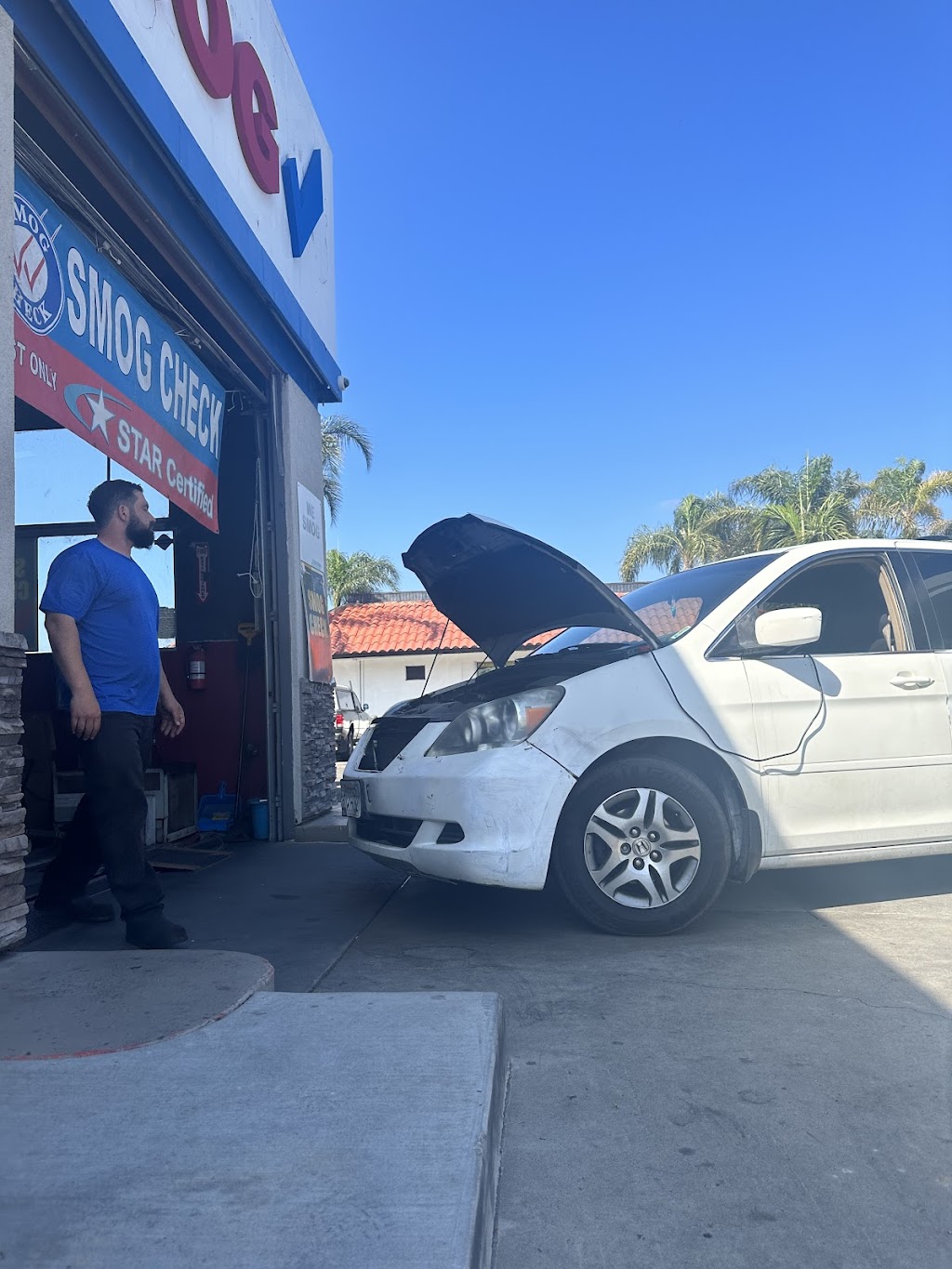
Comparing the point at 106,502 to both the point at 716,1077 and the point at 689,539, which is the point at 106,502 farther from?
the point at 689,539

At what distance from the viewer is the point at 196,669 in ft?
24.4

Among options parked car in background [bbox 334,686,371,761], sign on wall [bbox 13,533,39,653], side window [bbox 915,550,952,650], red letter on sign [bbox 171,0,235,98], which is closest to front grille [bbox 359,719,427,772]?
side window [bbox 915,550,952,650]

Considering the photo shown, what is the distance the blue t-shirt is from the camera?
3.55 metres

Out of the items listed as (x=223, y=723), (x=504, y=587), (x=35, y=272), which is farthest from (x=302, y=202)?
(x=504, y=587)

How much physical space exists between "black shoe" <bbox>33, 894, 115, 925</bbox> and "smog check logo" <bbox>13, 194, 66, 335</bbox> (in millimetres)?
2660

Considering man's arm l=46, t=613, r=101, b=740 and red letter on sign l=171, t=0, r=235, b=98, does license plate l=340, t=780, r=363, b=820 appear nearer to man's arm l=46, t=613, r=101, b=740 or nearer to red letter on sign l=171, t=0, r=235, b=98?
man's arm l=46, t=613, r=101, b=740

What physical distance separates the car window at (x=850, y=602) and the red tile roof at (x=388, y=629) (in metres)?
22.9

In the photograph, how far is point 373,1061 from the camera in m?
2.30

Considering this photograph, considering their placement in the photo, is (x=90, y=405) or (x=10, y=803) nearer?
(x=10, y=803)

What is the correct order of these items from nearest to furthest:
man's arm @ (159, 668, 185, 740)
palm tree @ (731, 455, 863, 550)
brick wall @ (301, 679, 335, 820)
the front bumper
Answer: the front bumper < man's arm @ (159, 668, 185, 740) < brick wall @ (301, 679, 335, 820) < palm tree @ (731, 455, 863, 550)

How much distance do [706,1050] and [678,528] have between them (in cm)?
3293

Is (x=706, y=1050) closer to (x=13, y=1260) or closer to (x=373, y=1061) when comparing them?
(x=373, y=1061)

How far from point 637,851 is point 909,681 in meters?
1.60

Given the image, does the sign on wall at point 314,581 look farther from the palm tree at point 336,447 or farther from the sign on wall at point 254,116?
the palm tree at point 336,447
